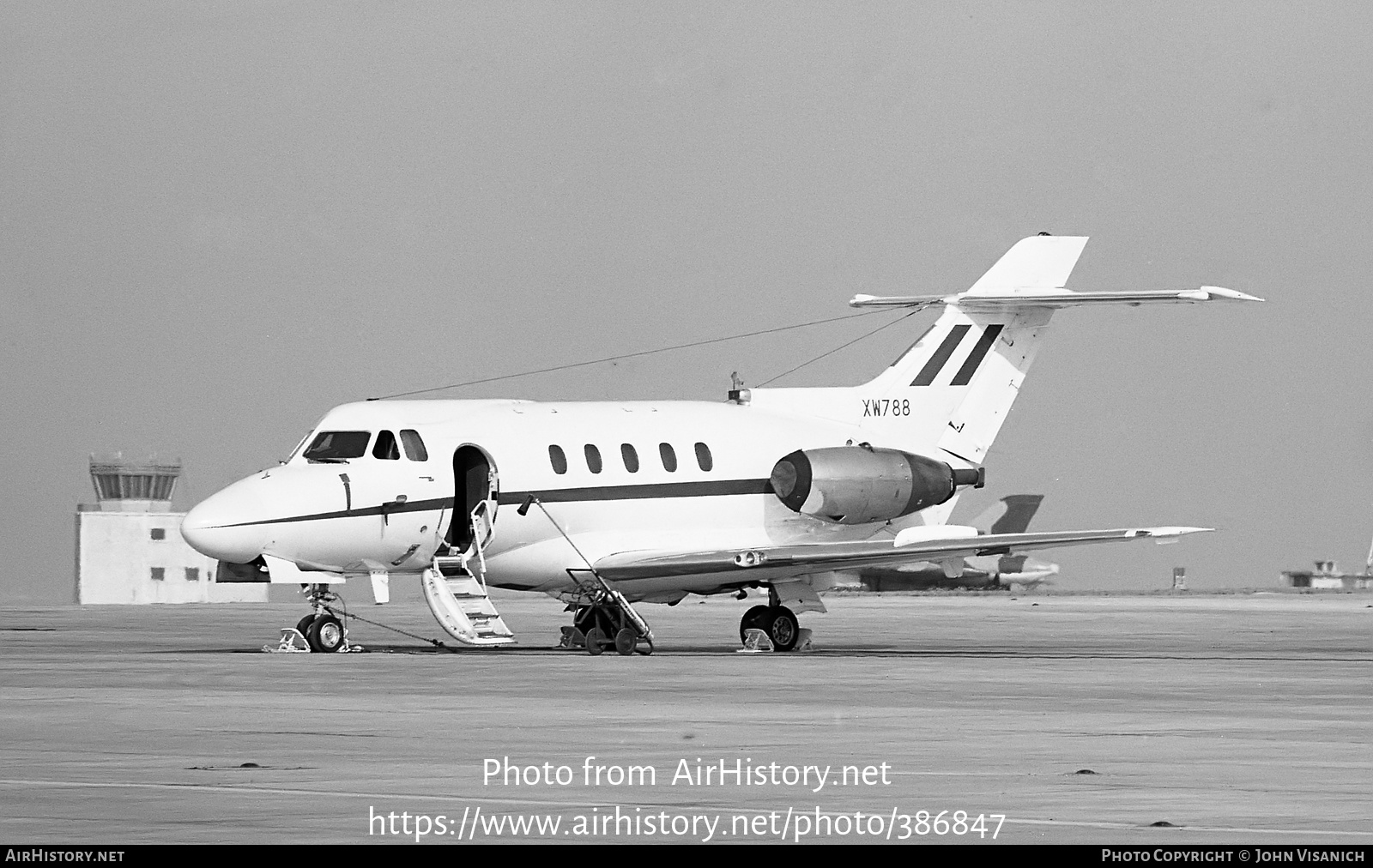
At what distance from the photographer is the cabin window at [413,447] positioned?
34750mm

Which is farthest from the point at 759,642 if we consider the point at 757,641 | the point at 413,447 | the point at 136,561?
the point at 136,561

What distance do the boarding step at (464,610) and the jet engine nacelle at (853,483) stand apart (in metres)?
5.59

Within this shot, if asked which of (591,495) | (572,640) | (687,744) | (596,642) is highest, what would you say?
(591,495)

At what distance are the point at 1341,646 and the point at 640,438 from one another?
12.8 m

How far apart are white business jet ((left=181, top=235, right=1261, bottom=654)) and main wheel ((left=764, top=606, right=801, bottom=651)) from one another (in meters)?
0.04

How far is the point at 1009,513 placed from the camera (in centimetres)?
12262

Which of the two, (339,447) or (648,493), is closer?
(339,447)

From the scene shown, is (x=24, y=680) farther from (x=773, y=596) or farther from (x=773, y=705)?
(x=773, y=596)

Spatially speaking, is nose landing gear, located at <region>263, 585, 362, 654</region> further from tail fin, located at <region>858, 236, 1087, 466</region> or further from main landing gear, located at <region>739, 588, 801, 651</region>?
tail fin, located at <region>858, 236, 1087, 466</region>

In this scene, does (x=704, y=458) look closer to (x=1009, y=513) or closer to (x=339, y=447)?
(x=339, y=447)

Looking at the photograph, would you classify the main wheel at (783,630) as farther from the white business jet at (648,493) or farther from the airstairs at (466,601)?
the airstairs at (466,601)

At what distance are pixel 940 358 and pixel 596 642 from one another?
29.9ft

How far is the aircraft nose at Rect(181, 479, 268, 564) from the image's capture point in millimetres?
33125

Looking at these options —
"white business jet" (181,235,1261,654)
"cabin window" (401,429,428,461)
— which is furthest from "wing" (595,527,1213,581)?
"cabin window" (401,429,428,461)
